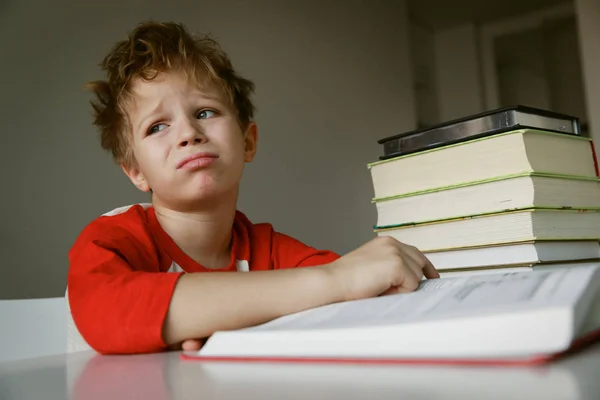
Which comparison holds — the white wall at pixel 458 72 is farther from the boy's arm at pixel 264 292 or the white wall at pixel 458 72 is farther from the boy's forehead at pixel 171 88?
the boy's arm at pixel 264 292

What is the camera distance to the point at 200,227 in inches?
34.1

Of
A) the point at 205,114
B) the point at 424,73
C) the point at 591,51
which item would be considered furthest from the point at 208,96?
the point at 424,73

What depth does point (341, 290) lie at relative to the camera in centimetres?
51

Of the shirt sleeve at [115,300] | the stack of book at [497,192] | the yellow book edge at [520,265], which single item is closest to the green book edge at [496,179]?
the stack of book at [497,192]

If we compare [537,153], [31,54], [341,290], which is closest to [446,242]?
[537,153]

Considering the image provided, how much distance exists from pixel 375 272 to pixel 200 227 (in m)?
0.41

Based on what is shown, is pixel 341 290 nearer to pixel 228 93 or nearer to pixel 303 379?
pixel 303 379

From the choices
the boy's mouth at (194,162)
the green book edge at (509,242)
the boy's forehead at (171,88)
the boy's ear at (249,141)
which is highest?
the boy's forehead at (171,88)

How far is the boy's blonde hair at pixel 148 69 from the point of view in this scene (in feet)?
2.89

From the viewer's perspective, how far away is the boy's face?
2.61 ft

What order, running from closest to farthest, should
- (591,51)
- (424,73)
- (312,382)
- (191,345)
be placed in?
(312,382) → (191,345) → (591,51) → (424,73)

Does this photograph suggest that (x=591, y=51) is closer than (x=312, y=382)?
No

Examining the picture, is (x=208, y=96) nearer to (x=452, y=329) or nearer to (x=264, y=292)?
(x=264, y=292)

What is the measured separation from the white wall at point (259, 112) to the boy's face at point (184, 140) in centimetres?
50
